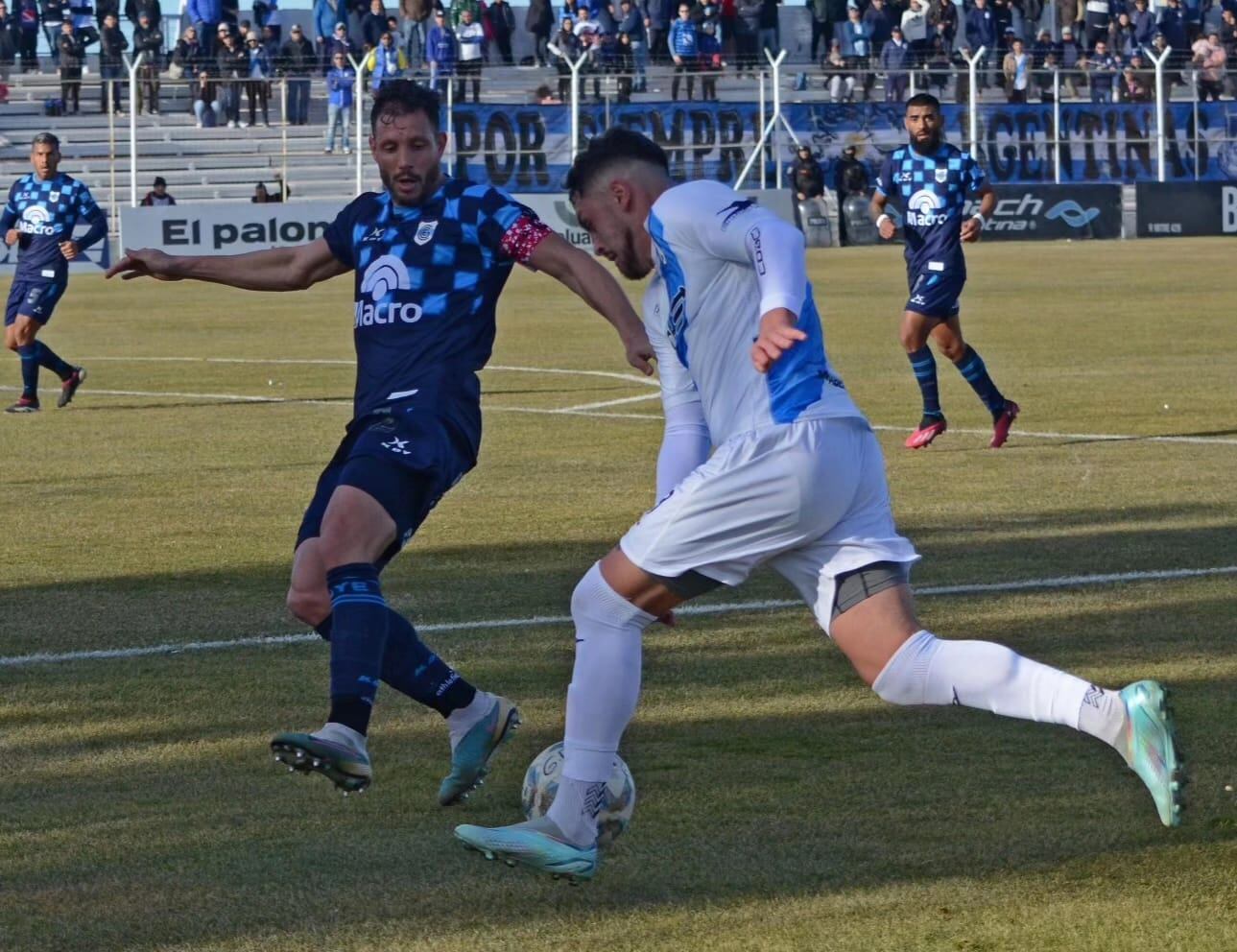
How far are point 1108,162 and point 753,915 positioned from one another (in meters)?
39.5

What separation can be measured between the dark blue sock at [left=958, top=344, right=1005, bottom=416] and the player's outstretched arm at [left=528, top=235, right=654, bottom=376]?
773cm

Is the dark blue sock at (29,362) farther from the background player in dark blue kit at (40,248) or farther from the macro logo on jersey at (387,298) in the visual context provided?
the macro logo on jersey at (387,298)

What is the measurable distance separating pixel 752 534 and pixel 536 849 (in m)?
0.85

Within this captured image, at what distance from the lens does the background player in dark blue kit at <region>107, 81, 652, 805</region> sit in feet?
18.0

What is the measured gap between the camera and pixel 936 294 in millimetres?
13508

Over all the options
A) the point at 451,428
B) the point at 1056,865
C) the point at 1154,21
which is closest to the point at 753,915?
the point at 1056,865

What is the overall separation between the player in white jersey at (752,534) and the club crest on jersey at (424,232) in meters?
1.05

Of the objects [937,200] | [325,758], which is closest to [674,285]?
[325,758]

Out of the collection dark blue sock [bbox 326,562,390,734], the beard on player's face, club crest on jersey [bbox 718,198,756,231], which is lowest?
dark blue sock [bbox 326,562,390,734]

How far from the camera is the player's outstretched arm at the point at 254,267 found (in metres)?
6.27

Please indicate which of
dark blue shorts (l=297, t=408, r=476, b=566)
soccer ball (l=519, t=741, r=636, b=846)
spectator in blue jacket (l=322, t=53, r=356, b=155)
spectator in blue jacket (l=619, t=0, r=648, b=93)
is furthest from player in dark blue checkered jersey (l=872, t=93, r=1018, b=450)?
spectator in blue jacket (l=619, t=0, r=648, b=93)

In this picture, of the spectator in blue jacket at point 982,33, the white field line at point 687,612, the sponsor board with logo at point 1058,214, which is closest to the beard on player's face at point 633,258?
the white field line at point 687,612

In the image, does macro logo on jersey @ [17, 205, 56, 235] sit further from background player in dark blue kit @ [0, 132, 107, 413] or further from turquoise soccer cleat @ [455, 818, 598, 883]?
turquoise soccer cleat @ [455, 818, 598, 883]

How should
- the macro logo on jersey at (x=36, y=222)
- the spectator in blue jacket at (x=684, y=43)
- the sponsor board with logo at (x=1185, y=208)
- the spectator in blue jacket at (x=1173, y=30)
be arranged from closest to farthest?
the macro logo on jersey at (x=36, y=222), the sponsor board with logo at (x=1185, y=208), the spectator in blue jacket at (x=684, y=43), the spectator in blue jacket at (x=1173, y=30)
